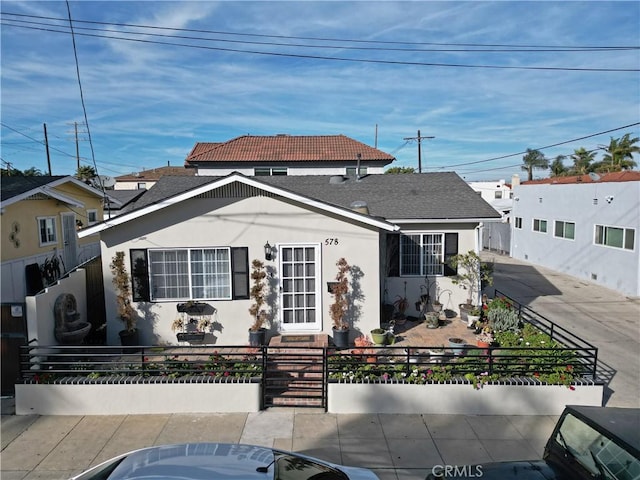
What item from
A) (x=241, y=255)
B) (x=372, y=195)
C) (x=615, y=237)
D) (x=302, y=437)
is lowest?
(x=302, y=437)

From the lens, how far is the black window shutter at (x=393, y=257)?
40.8ft

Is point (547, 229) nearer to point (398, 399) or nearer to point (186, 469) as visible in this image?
point (398, 399)

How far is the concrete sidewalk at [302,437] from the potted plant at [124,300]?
102 inches

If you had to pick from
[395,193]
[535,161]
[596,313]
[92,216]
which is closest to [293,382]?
[395,193]

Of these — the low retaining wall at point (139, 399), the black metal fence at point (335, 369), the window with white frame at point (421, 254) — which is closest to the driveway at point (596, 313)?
the black metal fence at point (335, 369)

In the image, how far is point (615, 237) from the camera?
56.8 ft

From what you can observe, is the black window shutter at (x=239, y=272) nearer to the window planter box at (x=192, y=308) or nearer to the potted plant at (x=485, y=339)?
the window planter box at (x=192, y=308)

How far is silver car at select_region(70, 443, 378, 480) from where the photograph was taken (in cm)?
350

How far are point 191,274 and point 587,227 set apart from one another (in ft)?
56.9

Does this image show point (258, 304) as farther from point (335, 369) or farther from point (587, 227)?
point (587, 227)

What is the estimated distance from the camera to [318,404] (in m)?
7.53

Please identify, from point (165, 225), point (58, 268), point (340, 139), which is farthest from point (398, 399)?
point (340, 139)

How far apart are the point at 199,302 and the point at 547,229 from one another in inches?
775

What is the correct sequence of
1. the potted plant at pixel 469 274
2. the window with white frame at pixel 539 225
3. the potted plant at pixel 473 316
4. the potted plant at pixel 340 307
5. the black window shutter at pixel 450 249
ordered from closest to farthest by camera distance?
the potted plant at pixel 340 307 → the potted plant at pixel 473 316 → the potted plant at pixel 469 274 → the black window shutter at pixel 450 249 → the window with white frame at pixel 539 225
